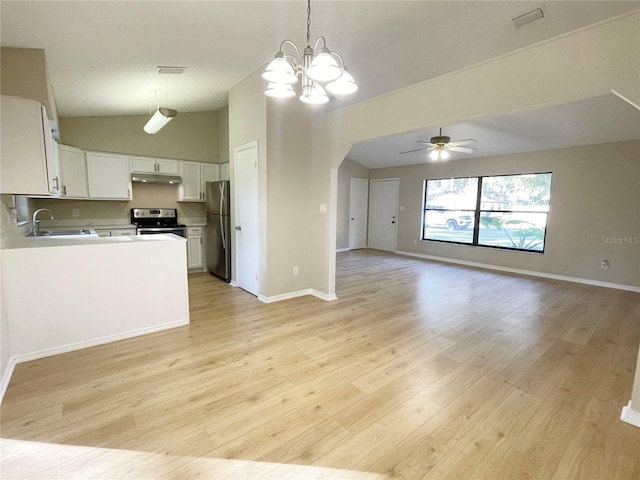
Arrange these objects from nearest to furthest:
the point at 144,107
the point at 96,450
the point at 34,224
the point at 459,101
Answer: the point at 96,450 < the point at 459,101 < the point at 34,224 < the point at 144,107

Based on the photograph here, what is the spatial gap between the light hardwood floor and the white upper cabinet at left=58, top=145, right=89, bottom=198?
293cm

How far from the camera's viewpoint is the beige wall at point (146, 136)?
15.2 ft

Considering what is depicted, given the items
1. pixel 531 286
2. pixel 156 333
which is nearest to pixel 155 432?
pixel 156 333

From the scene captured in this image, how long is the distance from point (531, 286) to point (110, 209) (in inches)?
284

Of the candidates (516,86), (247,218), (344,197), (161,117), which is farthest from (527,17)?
(344,197)

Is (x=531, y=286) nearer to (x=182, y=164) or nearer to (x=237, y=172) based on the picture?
(x=237, y=172)

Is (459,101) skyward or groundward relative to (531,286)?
skyward

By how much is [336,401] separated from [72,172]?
5023 mm

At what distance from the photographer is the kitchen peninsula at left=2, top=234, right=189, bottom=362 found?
7.85 ft

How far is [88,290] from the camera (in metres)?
2.63

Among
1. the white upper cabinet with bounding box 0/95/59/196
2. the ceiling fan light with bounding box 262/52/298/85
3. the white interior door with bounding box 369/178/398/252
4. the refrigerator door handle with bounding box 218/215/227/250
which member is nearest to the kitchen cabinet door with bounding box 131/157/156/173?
the refrigerator door handle with bounding box 218/215/227/250

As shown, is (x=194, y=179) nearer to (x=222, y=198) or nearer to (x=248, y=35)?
(x=222, y=198)

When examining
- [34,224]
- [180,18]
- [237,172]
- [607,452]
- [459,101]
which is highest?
[180,18]

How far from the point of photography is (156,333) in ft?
9.71
